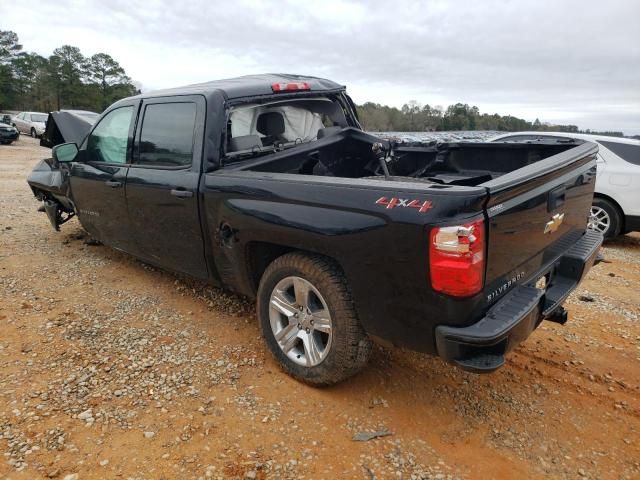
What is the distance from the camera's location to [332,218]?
2.51 meters

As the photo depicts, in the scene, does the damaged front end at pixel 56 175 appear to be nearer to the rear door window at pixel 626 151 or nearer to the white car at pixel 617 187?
the white car at pixel 617 187

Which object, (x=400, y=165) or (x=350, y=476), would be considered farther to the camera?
(x=400, y=165)

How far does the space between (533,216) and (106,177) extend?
362 centimetres

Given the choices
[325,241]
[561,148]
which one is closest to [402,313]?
[325,241]

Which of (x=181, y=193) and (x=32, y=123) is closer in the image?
(x=181, y=193)

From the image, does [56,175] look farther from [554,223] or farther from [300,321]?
[554,223]

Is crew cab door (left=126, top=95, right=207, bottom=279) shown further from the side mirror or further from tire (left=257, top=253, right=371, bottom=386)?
the side mirror

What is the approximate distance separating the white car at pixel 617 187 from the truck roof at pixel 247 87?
11.2 ft

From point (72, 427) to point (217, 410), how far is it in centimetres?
78

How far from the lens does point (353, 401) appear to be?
2879 millimetres

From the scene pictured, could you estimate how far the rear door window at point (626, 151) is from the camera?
6605 millimetres

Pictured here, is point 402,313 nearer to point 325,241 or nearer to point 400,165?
point 325,241

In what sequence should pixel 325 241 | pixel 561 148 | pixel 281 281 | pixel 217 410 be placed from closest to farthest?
pixel 325 241, pixel 217 410, pixel 281 281, pixel 561 148

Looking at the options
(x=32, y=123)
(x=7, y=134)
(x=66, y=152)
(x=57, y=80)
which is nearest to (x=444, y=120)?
(x=66, y=152)
